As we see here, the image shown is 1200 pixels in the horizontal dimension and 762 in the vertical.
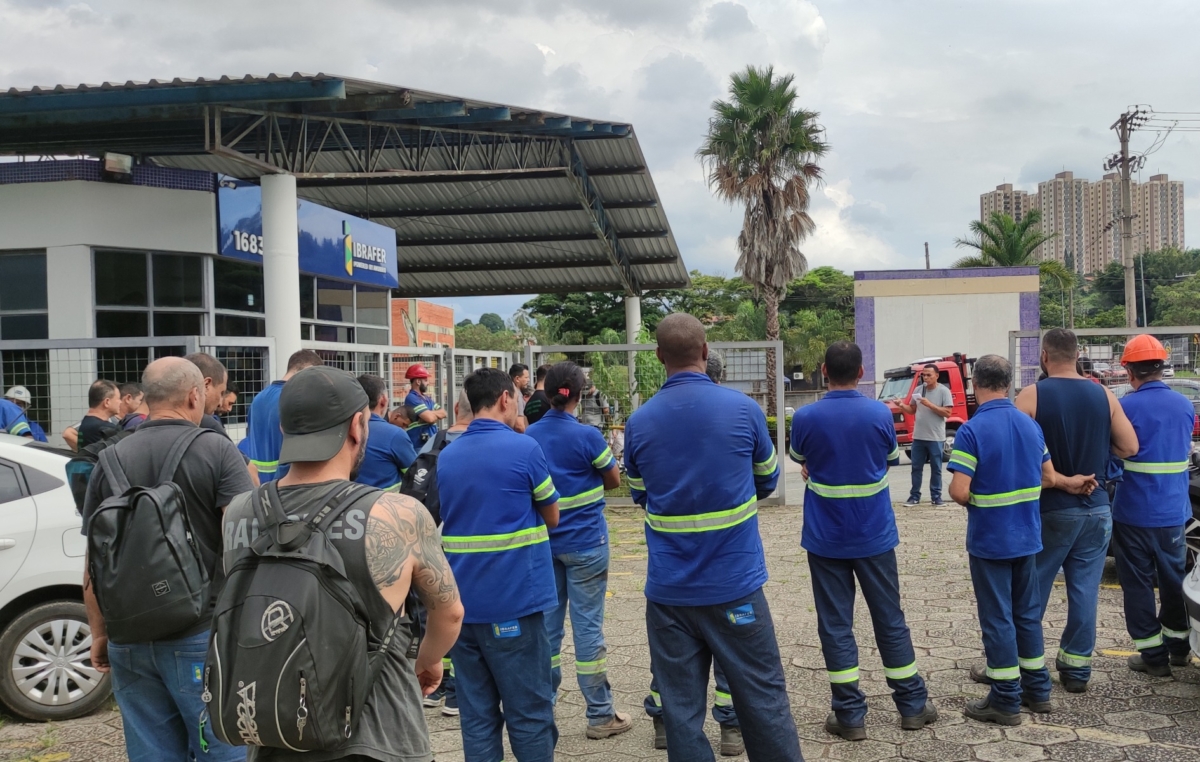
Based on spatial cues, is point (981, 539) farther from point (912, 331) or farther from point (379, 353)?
point (912, 331)

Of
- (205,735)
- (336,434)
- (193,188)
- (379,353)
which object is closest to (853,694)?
(205,735)

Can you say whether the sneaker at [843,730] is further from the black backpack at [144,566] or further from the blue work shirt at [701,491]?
the black backpack at [144,566]

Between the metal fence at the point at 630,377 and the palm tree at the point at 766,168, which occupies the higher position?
the palm tree at the point at 766,168

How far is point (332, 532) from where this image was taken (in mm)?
2391

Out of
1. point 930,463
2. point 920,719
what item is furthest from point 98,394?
point 930,463

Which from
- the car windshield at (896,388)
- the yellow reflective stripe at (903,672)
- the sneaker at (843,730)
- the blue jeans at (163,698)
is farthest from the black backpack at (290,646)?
the car windshield at (896,388)

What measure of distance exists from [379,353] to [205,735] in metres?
8.34

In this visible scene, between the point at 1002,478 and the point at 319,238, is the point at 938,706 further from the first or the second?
the point at 319,238

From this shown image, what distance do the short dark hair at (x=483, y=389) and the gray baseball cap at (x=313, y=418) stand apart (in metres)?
1.59

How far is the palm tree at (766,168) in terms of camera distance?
2702 cm

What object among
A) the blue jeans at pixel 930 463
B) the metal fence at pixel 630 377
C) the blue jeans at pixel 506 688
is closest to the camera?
the blue jeans at pixel 506 688

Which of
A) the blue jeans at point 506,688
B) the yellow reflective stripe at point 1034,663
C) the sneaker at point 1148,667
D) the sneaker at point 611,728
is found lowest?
the sneaker at point 611,728

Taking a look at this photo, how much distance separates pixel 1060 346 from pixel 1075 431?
48cm

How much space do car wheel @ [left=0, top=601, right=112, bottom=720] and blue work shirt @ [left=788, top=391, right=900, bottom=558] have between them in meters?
4.12
